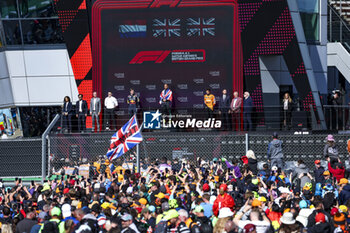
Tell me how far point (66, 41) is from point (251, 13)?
7201mm

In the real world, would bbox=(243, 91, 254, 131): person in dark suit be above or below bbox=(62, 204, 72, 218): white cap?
below

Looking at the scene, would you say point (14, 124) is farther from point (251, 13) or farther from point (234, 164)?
point (234, 164)

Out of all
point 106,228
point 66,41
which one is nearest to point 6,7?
point 66,41

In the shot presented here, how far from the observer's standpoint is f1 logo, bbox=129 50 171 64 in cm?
2648

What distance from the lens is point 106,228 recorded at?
12375 millimetres

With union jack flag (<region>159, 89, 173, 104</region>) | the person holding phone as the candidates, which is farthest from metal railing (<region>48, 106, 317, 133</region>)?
the person holding phone

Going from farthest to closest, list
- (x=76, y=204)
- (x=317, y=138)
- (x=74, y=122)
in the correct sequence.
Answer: (x=74, y=122), (x=317, y=138), (x=76, y=204)

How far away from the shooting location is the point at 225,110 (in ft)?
82.5

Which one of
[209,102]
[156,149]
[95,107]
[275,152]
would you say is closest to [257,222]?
[275,152]

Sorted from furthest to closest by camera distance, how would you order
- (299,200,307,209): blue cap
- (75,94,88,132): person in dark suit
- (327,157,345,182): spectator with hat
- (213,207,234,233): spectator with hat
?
1. (75,94,88,132): person in dark suit
2. (327,157,345,182): spectator with hat
3. (299,200,307,209): blue cap
4. (213,207,234,233): spectator with hat

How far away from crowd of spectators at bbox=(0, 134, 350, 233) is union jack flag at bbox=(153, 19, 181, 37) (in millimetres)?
6877

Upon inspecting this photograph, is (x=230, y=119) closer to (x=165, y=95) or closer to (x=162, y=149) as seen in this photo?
(x=165, y=95)

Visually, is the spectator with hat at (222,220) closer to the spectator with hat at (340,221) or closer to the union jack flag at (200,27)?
the spectator with hat at (340,221)

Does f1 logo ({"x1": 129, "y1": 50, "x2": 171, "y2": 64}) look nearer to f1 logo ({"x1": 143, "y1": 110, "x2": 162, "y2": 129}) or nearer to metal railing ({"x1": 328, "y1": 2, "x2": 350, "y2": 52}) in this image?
f1 logo ({"x1": 143, "y1": 110, "x2": 162, "y2": 129})
